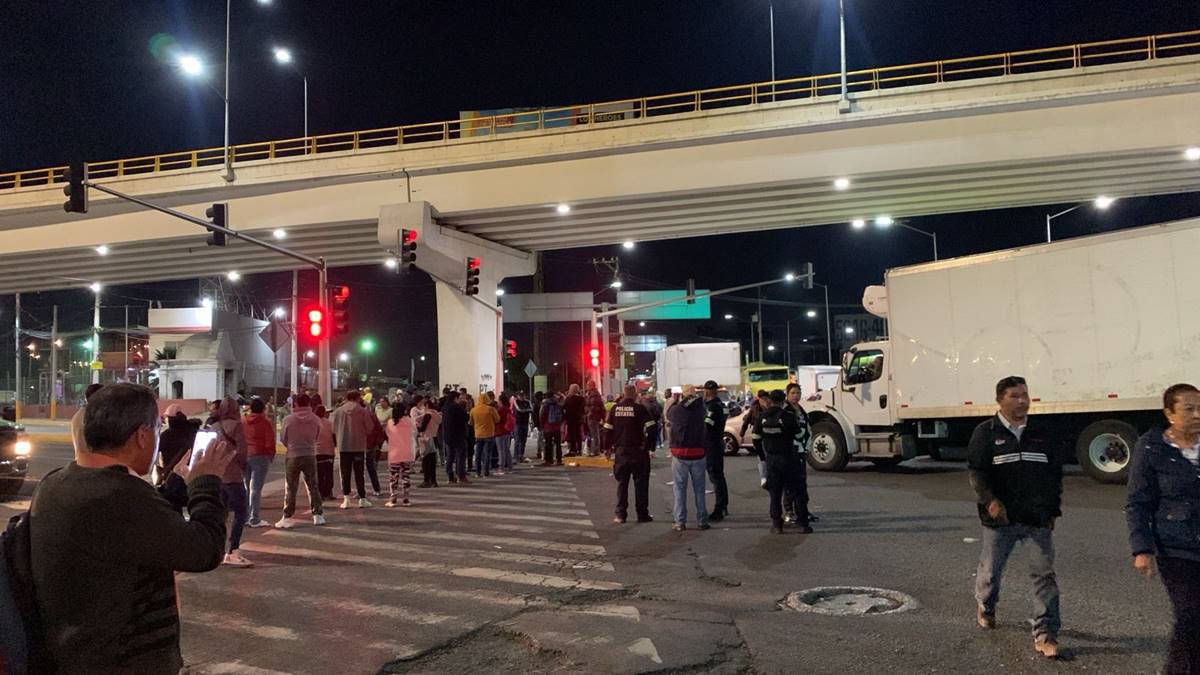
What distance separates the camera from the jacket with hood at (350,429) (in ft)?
41.1

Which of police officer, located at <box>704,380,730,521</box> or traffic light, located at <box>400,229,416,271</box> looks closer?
police officer, located at <box>704,380,730,521</box>

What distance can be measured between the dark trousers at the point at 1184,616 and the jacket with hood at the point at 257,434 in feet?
32.6

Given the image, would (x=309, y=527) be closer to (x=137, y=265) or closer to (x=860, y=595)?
(x=860, y=595)

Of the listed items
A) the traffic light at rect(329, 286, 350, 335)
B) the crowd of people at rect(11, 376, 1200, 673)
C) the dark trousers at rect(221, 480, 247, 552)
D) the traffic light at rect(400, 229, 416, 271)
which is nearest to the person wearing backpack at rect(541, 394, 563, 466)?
the traffic light at rect(400, 229, 416, 271)

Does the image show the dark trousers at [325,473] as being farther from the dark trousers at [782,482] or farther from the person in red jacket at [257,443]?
the dark trousers at [782,482]

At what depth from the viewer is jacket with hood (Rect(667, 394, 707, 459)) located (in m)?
10.2

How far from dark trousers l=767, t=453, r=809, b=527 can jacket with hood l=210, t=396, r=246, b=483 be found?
6.24 meters

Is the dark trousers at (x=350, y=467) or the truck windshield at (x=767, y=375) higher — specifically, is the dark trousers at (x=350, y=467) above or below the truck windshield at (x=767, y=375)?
below

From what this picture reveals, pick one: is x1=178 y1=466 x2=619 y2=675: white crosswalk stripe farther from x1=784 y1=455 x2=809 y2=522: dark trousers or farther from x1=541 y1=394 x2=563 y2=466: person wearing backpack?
x1=541 y1=394 x2=563 y2=466: person wearing backpack

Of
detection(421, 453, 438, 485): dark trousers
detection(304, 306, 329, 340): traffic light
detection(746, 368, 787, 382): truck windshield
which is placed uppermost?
detection(304, 306, 329, 340): traffic light

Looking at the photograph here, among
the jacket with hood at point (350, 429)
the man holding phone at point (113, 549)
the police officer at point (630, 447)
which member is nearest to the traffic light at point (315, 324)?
the jacket with hood at point (350, 429)

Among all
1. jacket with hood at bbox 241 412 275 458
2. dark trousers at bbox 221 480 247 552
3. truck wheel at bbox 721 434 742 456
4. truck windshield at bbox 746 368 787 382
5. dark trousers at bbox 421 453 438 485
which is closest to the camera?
dark trousers at bbox 221 480 247 552

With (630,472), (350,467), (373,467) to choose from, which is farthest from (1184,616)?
(373,467)

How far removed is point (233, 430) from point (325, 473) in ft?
13.0
